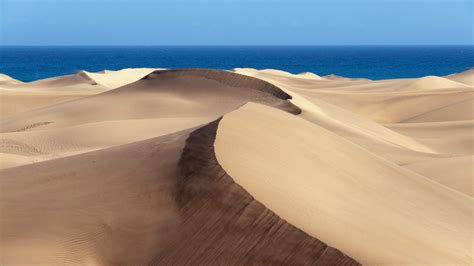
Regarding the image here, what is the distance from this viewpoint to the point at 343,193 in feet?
29.4

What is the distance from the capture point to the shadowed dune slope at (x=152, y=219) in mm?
7227

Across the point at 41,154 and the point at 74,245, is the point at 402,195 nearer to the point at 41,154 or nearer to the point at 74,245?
the point at 74,245

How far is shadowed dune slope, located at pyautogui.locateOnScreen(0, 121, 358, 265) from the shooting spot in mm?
7227

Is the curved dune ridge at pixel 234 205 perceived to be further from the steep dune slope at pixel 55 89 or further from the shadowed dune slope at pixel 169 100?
the steep dune slope at pixel 55 89

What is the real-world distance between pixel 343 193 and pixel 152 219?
2265 millimetres

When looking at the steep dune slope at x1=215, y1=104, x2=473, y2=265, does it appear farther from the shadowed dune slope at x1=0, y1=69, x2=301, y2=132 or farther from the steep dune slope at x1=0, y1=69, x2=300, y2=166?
the shadowed dune slope at x1=0, y1=69, x2=301, y2=132

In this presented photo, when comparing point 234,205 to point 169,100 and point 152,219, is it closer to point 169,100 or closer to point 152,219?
point 152,219

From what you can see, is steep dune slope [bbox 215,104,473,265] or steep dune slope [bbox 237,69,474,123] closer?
steep dune slope [bbox 215,104,473,265]

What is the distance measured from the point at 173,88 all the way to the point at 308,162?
13.7 meters

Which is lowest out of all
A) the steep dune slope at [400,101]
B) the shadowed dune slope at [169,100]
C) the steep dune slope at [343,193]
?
the steep dune slope at [400,101]

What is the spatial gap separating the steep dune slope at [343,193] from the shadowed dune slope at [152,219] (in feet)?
0.67

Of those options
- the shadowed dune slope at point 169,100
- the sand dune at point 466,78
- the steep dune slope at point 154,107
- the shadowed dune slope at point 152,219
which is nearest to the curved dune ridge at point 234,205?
the shadowed dune slope at point 152,219

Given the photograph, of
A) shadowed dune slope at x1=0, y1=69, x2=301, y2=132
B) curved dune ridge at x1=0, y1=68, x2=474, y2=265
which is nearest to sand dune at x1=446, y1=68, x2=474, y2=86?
shadowed dune slope at x1=0, y1=69, x2=301, y2=132

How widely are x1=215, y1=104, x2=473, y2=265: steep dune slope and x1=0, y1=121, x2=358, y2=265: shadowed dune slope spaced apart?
0.21 meters
